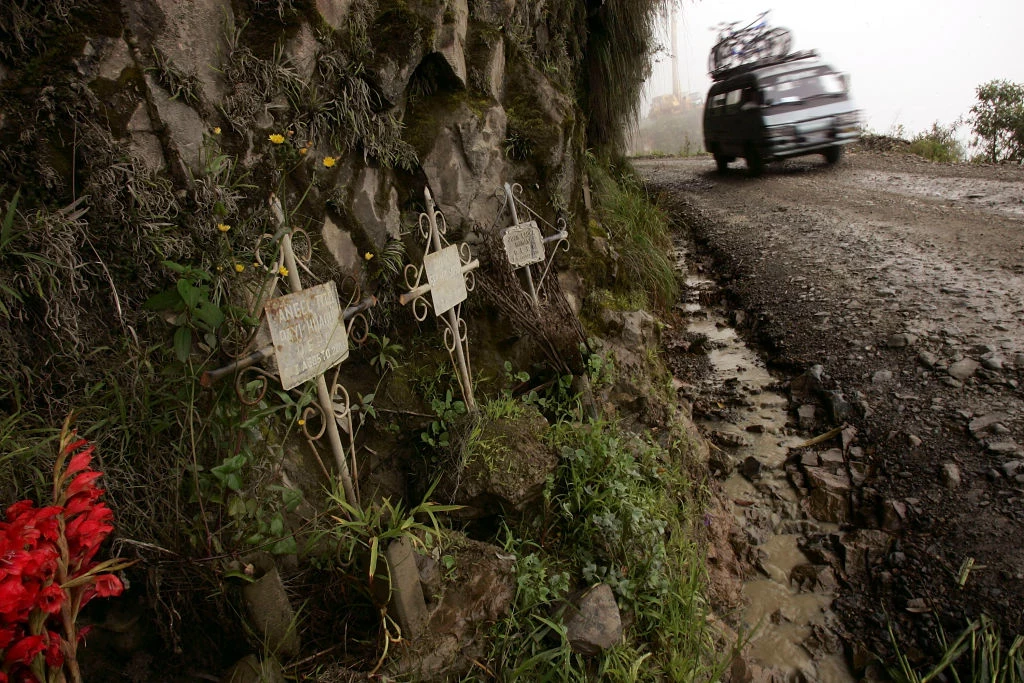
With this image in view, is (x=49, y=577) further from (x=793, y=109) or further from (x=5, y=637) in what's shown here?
(x=793, y=109)

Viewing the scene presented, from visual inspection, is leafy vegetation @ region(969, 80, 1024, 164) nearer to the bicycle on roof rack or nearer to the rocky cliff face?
the bicycle on roof rack

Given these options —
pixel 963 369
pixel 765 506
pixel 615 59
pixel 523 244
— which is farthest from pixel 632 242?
pixel 765 506

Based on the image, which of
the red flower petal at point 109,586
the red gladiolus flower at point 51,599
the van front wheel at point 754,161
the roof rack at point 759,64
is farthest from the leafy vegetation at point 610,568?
the roof rack at point 759,64

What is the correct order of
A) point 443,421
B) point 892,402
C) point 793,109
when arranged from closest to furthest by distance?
point 443,421
point 892,402
point 793,109

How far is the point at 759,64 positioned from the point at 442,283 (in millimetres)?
9041

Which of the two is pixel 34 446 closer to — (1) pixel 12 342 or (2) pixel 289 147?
(1) pixel 12 342

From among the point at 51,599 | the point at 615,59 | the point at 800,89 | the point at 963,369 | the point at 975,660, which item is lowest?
the point at 975,660

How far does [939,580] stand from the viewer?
277 centimetres

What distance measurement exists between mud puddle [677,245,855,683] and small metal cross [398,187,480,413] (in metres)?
1.86

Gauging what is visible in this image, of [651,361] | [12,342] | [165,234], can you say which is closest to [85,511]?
[12,342]

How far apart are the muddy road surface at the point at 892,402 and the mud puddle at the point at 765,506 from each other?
0.02m

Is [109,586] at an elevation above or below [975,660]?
above

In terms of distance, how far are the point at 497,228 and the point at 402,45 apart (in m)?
1.11

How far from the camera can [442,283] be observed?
2.73 meters
